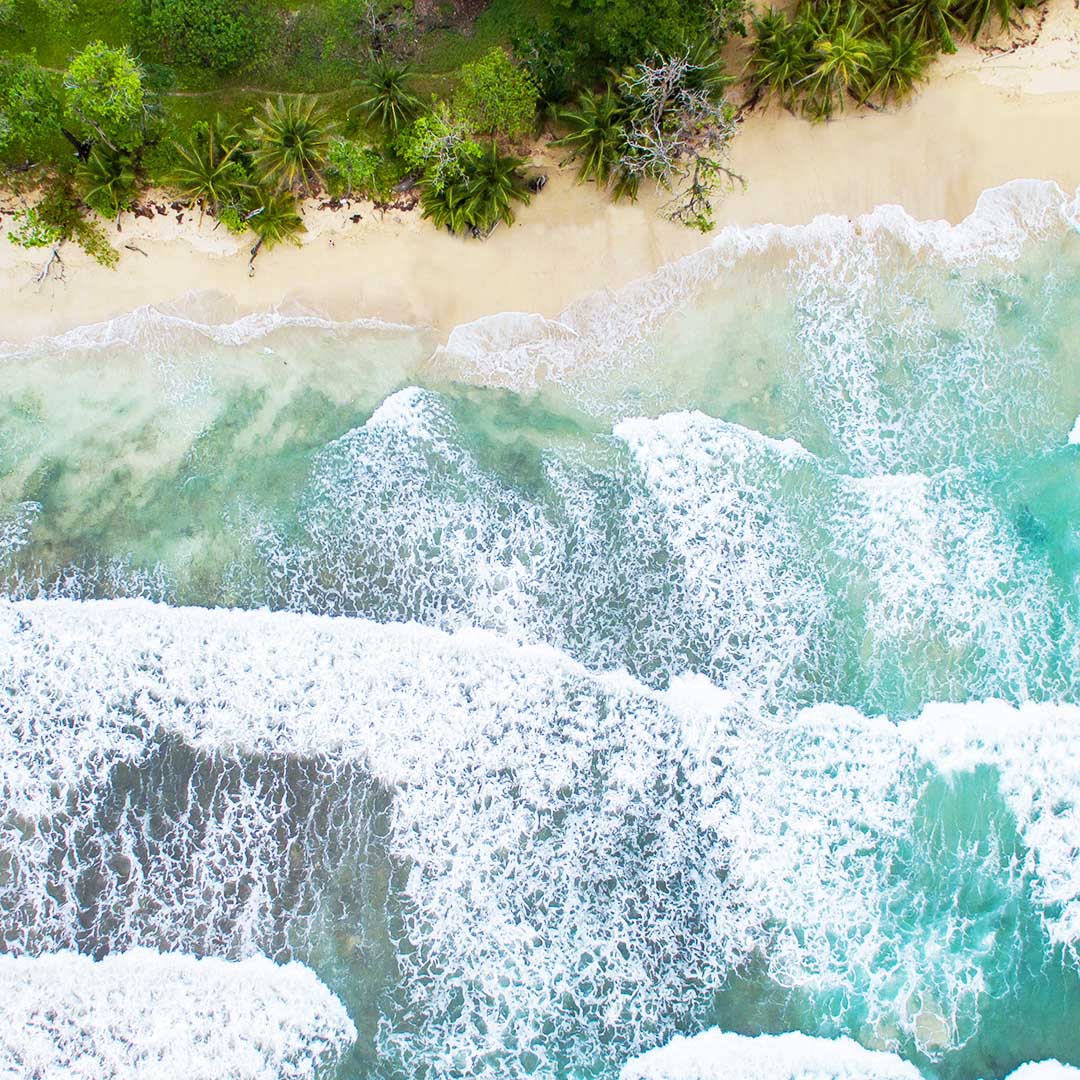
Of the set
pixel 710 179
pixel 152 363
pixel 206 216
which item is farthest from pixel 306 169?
pixel 710 179

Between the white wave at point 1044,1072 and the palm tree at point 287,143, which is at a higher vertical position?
the palm tree at point 287,143

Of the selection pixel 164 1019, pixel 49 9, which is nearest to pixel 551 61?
pixel 49 9

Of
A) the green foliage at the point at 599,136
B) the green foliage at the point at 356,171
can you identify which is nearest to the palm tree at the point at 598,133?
the green foliage at the point at 599,136

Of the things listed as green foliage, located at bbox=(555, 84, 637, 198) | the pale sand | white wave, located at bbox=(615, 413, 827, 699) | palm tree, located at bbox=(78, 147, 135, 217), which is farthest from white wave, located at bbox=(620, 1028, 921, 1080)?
palm tree, located at bbox=(78, 147, 135, 217)

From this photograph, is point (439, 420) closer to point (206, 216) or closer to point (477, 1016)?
point (206, 216)

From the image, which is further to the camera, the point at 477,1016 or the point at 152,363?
the point at 152,363

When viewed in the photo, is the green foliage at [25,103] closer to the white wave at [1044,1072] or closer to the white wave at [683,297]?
the white wave at [683,297]
